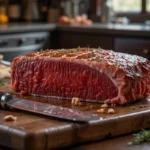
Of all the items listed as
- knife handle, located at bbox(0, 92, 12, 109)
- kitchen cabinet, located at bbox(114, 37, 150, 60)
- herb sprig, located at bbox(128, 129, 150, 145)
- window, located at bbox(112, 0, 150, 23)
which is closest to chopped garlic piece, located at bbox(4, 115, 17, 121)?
knife handle, located at bbox(0, 92, 12, 109)

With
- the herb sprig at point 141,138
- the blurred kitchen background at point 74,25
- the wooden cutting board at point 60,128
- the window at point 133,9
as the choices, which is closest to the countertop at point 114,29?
the blurred kitchen background at point 74,25

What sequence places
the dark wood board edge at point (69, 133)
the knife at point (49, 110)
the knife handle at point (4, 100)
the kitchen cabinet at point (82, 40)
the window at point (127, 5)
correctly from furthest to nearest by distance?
the window at point (127, 5) < the kitchen cabinet at point (82, 40) < the knife handle at point (4, 100) < the knife at point (49, 110) < the dark wood board edge at point (69, 133)

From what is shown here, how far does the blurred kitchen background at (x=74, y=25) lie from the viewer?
168 inches

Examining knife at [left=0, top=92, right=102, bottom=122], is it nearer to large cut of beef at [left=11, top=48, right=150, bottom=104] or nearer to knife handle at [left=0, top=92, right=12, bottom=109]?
knife handle at [left=0, top=92, right=12, bottom=109]

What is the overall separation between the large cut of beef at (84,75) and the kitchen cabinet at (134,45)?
6.99ft

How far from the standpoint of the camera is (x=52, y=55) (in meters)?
1.90

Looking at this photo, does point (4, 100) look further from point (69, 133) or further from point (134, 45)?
point (134, 45)

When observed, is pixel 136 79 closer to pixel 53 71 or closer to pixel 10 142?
pixel 53 71

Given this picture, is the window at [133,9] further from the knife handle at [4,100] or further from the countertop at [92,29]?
the knife handle at [4,100]

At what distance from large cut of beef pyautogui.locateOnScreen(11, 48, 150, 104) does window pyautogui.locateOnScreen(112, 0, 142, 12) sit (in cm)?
367

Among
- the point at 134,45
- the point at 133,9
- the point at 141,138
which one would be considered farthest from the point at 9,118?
the point at 133,9

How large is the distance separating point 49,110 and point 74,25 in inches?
135

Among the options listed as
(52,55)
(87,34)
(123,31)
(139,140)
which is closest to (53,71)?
(52,55)

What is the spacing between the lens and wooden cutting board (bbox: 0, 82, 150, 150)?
1.35 metres
